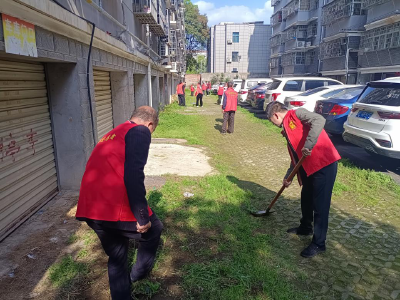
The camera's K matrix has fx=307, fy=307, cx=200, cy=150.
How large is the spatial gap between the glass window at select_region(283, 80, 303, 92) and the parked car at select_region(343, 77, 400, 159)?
21.4 ft

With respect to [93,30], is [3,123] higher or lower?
lower

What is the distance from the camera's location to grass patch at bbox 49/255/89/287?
281 cm

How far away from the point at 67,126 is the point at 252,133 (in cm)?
719

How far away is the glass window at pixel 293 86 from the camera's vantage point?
12.7m

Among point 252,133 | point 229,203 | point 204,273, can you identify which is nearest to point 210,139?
point 252,133

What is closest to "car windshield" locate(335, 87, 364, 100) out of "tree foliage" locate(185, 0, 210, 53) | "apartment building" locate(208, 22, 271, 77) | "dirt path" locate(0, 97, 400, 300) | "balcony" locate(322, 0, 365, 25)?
"dirt path" locate(0, 97, 400, 300)

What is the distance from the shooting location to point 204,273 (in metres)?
2.94

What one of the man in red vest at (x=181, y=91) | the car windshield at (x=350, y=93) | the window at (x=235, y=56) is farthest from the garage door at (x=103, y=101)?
the window at (x=235, y=56)

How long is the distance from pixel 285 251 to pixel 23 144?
3.46 m

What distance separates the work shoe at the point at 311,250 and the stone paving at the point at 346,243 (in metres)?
0.05

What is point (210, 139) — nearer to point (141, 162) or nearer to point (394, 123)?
point (394, 123)

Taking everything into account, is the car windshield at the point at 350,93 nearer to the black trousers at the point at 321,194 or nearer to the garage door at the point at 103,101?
the black trousers at the point at 321,194

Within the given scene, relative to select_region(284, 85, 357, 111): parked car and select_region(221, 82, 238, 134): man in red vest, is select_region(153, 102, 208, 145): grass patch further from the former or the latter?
select_region(284, 85, 357, 111): parked car

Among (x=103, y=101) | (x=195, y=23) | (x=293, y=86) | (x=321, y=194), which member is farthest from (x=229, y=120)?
(x=195, y=23)
